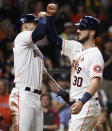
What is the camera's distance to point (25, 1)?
11.6 meters

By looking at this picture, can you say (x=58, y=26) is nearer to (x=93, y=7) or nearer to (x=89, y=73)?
(x=93, y=7)

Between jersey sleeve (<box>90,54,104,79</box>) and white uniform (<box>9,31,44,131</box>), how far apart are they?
0.79 metres

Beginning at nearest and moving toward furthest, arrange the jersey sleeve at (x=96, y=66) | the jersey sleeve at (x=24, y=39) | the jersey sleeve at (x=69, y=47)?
the jersey sleeve at (x=96, y=66) < the jersey sleeve at (x=24, y=39) < the jersey sleeve at (x=69, y=47)

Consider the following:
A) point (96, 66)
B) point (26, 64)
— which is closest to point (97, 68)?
point (96, 66)

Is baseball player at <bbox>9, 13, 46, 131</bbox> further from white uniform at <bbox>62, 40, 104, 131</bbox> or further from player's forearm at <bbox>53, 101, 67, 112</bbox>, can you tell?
player's forearm at <bbox>53, 101, 67, 112</bbox>

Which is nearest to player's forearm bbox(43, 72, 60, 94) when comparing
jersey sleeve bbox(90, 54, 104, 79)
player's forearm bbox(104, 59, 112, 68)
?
jersey sleeve bbox(90, 54, 104, 79)

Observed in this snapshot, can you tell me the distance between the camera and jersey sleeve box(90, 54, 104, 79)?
5590 millimetres

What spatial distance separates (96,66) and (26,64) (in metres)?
0.96

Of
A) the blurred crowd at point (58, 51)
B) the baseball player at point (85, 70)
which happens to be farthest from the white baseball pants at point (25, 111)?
the blurred crowd at point (58, 51)

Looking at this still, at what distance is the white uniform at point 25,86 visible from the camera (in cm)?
596

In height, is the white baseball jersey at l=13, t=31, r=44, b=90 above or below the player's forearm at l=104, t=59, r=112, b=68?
above

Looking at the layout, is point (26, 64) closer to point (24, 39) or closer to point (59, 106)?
point (24, 39)

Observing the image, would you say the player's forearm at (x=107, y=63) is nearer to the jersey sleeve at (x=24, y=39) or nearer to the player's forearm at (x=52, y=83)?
the player's forearm at (x=52, y=83)

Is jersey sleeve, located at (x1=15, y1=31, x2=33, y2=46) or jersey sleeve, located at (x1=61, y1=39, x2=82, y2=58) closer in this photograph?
jersey sleeve, located at (x1=15, y1=31, x2=33, y2=46)
